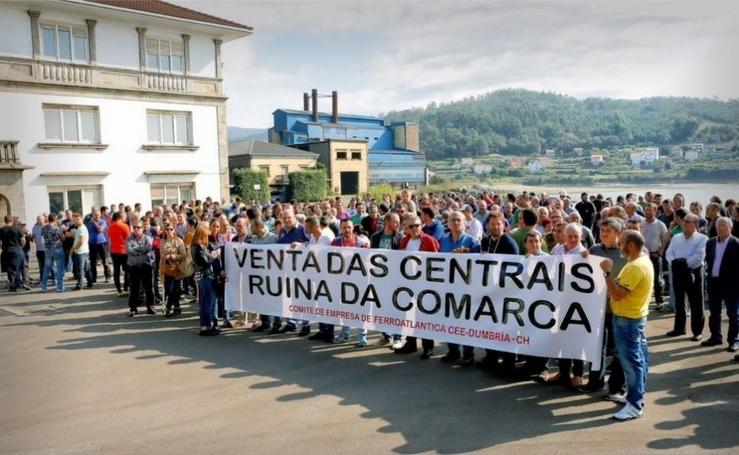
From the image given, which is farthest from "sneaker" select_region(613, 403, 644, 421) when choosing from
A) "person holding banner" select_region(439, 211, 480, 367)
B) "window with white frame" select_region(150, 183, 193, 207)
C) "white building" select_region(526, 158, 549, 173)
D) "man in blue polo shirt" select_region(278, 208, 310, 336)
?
"white building" select_region(526, 158, 549, 173)

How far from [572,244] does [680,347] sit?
110 inches

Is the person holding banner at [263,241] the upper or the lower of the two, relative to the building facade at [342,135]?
lower

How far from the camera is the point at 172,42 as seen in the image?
29047mm

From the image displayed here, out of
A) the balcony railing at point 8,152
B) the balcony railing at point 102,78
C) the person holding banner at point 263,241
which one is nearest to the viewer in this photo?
the person holding banner at point 263,241

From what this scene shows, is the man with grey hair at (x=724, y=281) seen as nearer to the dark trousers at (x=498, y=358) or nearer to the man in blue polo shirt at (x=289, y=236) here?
the dark trousers at (x=498, y=358)

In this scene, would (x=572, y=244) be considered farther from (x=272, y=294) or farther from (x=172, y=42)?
(x=172, y=42)

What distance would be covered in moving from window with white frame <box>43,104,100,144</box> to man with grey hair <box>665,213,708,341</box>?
25423 millimetres

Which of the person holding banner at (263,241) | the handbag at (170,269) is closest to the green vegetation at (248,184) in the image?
the handbag at (170,269)

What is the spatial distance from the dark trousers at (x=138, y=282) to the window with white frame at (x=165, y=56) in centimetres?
2023

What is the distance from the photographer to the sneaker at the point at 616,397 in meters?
5.85

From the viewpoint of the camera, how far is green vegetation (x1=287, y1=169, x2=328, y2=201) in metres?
45.7

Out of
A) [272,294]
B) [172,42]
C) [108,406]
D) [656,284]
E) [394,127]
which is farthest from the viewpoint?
[394,127]

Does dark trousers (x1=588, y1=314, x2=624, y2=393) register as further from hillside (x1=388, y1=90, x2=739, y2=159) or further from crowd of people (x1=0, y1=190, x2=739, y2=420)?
hillside (x1=388, y1=90, x2=739, y2=159)

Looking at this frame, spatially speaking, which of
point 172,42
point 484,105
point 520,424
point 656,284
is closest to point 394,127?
point 484,105
